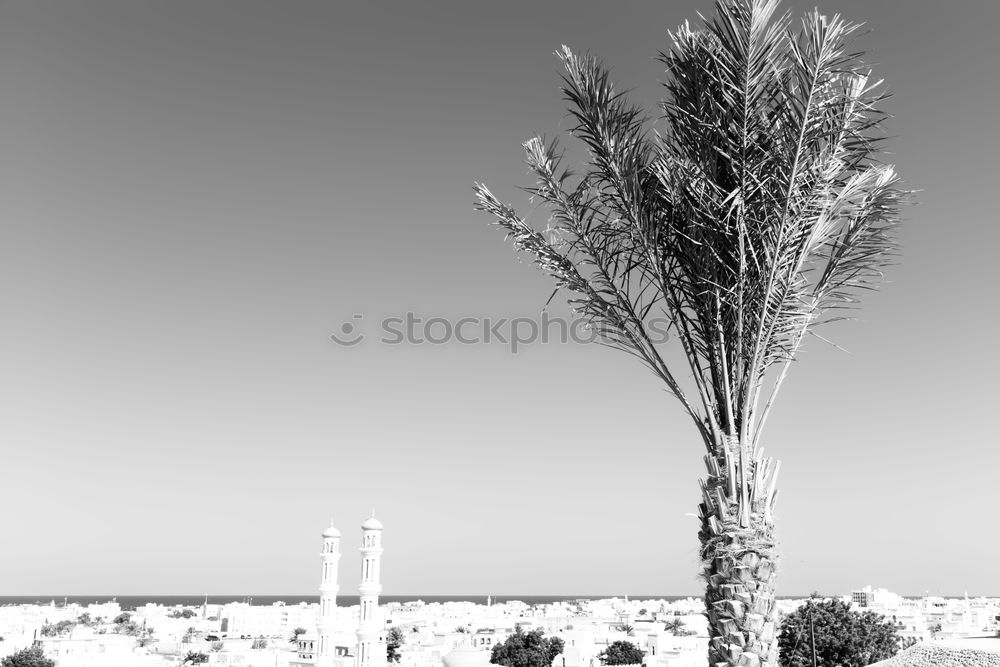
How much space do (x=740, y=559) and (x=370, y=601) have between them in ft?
111

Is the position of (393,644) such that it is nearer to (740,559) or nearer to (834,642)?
(834,642)

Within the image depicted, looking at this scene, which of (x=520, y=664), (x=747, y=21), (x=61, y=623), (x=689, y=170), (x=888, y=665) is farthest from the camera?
(x=61, y=623)

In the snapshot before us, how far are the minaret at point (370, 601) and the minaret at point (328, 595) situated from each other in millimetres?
2574

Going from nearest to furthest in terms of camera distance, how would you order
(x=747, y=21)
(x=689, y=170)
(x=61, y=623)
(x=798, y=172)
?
1. (x=747, y=21)
2. (x=798, y=172)
3. (x=689, y=170)
4. (x=61, y=623)

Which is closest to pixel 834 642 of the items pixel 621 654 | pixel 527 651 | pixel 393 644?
pixel 621 654

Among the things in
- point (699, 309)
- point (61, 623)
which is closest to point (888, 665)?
point (699, 309)

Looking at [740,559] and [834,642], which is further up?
[740,559]

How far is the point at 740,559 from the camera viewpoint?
5734mm

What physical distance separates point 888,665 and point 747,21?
7.72 meters

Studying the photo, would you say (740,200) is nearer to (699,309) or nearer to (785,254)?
(785,254)

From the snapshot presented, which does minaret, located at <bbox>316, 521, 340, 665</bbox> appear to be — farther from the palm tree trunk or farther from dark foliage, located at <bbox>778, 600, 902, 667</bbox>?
the palm tree trunk

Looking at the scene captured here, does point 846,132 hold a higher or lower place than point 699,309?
higher

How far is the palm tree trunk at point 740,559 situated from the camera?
18.7ft

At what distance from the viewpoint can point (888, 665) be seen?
928 cm
